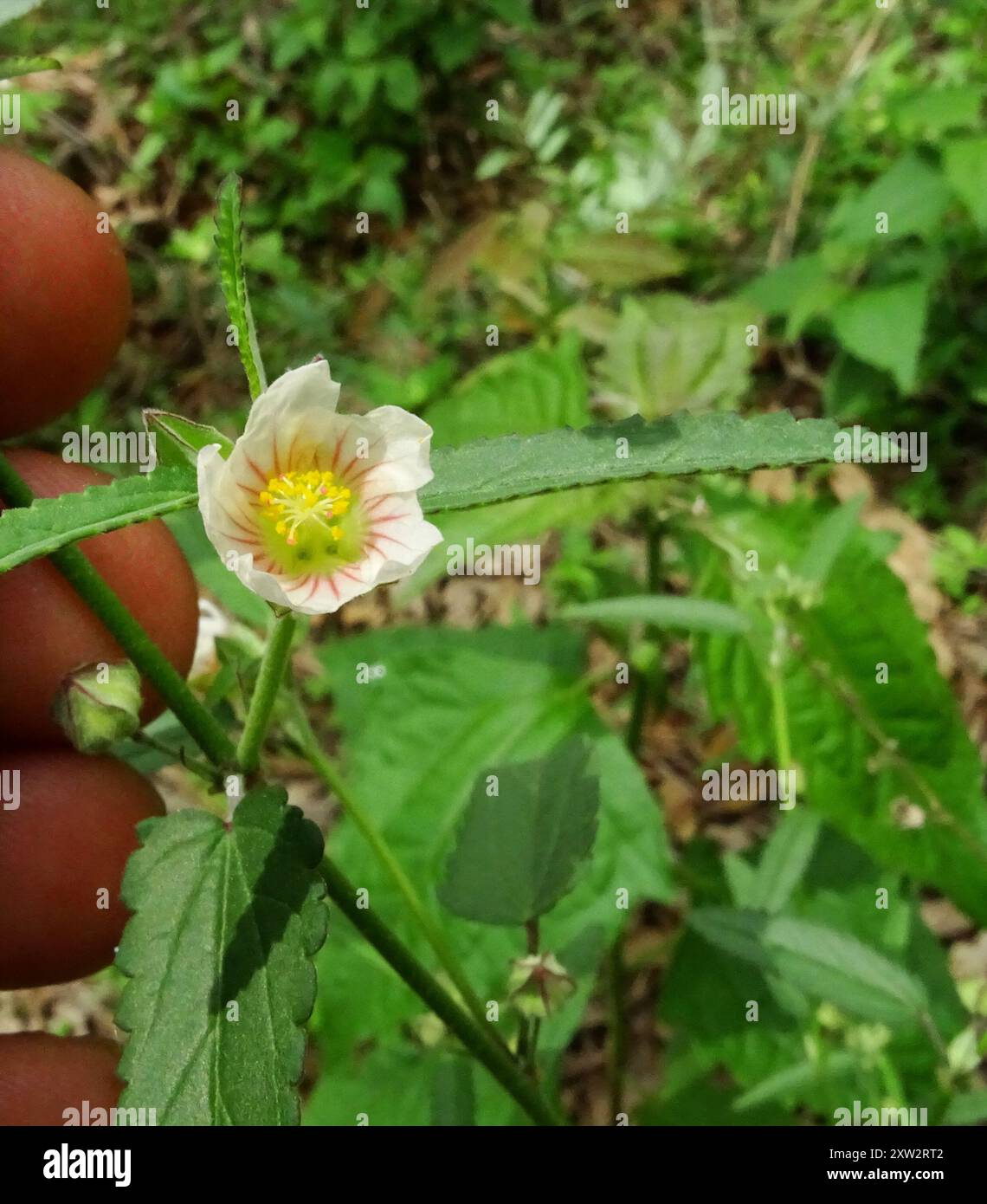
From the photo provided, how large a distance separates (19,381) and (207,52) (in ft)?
9.75

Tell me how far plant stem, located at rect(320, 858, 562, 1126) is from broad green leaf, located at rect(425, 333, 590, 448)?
116cm

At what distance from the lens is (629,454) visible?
791 millimetres

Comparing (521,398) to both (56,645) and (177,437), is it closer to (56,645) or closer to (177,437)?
(56,645)

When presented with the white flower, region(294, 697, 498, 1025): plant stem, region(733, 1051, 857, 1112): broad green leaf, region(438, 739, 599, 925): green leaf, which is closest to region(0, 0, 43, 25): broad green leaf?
the white flower

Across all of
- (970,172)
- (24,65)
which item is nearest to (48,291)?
(24,65)

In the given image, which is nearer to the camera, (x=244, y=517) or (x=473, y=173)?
(x=244, y=517)

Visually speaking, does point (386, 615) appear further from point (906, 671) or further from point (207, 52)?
point (207, 52)

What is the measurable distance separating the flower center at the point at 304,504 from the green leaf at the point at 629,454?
0.16 m

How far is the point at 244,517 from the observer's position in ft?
3.00

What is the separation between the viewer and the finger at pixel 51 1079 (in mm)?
1234

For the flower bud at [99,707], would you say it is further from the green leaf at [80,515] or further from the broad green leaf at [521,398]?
the broad green leaf at [521,398]

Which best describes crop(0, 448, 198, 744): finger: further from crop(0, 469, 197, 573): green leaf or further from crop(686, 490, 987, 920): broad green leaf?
crop(686, 490, 987, 920): broad green leaf

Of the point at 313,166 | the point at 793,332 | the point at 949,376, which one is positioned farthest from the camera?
the point at 313,166

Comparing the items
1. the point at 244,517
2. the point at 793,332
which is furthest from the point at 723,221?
the point at 244,517
